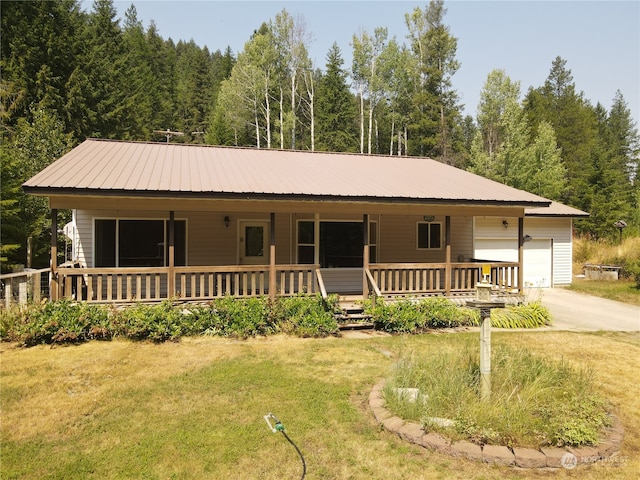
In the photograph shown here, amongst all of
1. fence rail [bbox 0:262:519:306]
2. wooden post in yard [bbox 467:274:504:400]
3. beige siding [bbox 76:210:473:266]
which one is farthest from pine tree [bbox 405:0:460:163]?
wooden post in yard [bbox 467:274:504:400]

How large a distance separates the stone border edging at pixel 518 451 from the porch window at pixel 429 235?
947 centimetres

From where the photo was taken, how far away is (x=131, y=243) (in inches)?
445

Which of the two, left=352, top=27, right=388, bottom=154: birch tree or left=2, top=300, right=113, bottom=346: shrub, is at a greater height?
left=352, top=27, right=388, bottom=154: birch tree

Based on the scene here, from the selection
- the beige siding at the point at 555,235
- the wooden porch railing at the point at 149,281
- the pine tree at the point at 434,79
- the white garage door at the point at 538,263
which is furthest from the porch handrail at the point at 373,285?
the pine tree at the point at 434,79

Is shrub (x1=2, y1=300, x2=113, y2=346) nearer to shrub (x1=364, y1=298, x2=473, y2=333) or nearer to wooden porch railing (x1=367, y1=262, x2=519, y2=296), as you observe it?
shrub (x1=364, y1=298, x2=473, y2=333)

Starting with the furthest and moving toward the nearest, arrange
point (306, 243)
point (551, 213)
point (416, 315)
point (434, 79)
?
point (434, 79) → point (551, 213) → point (306, 243) → point (416, 315)

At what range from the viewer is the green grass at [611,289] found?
15.1 metres

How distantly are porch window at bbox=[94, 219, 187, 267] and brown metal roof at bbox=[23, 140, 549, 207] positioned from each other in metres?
1.56

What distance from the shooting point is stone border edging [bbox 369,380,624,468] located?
3.94 metres

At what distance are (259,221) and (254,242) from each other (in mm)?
626

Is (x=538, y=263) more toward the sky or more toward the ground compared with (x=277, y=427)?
more toward the sky

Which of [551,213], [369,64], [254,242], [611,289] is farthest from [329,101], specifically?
[254,242]

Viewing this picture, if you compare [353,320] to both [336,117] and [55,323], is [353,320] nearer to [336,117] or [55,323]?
[55,323]

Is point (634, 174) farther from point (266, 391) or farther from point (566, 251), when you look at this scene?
point (266, 391)
